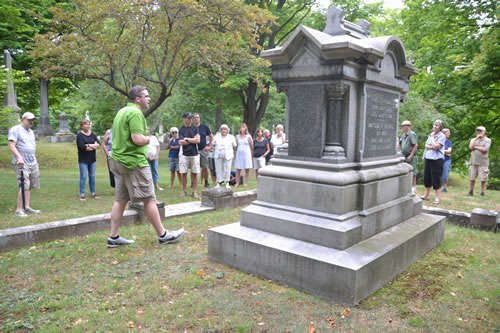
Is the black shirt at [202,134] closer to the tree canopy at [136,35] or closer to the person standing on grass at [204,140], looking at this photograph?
the person standing on grass at [204,140]

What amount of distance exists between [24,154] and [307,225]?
5.91m

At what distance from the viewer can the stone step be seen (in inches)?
166

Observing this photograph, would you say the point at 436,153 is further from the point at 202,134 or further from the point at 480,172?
the point at 202,134

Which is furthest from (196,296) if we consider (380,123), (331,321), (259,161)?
(259,161)

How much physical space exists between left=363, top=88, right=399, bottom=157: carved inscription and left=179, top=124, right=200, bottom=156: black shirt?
526cm

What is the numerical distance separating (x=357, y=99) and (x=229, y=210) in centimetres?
424

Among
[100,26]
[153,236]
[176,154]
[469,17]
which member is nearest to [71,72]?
[100,26]

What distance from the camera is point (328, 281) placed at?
381cm

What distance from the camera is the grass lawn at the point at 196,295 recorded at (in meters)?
3.34

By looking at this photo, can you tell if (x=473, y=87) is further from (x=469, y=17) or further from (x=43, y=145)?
(x=43, y=145)

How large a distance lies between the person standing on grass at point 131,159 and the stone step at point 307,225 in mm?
1443

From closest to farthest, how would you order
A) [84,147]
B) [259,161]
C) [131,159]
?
[131,159], [84,147], [259,161]

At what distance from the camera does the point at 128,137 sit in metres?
4.98

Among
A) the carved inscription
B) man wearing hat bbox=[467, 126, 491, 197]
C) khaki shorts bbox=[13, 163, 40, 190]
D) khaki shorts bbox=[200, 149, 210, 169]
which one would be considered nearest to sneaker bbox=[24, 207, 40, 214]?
khaki shorts bbox=[13, 163, 40, 190]
